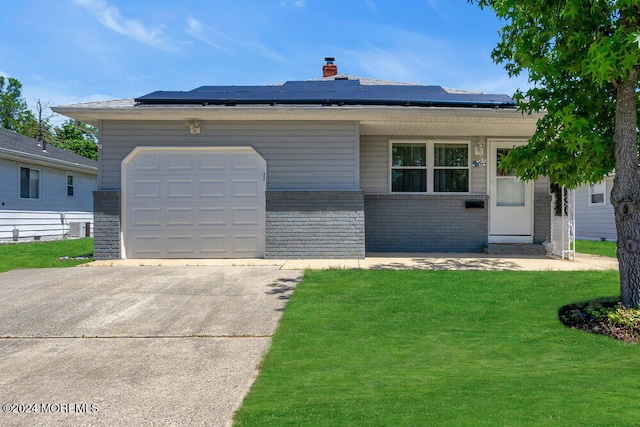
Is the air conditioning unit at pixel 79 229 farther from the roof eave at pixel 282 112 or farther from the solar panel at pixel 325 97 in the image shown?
the solar panel at pixel 325 97

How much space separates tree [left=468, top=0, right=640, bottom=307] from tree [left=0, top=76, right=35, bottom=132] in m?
51.0

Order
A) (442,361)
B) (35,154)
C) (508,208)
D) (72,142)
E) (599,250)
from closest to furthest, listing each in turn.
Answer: (442,361), (508,208), (599,250), (35,154), (72,142)

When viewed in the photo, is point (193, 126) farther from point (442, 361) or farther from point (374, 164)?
Result: point (442, 361)

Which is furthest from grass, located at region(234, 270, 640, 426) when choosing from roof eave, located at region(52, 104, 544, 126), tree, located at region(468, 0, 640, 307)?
roof eave, located at region(52, 104, 544, 126)

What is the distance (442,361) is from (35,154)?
18809 millimetres

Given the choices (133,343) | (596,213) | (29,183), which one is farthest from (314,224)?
(596,213)

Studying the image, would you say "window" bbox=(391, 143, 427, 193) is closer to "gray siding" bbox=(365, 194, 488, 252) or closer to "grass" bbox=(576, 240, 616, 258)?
"gray siding" bbox=(365, 194, 488, 252)

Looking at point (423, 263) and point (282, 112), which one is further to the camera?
point (282, 112)

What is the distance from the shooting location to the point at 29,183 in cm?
1747

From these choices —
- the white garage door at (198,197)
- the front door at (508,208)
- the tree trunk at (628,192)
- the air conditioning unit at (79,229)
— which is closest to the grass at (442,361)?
the tree trunk at (628,192)

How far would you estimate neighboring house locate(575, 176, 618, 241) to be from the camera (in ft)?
58.2

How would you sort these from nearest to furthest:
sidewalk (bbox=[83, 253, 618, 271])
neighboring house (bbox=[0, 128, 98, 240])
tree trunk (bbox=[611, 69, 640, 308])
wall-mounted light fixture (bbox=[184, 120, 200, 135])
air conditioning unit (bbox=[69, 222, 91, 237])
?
1. tree trunk (bbox=[611, 69, 640, 308])
2. sidewalk (bbox=[83, 253, 618, 271])
3. wall-mounted light fixture (bbox=[184, 120, 200, 135])
4. neighboring house (bbox=[0, 128, 98, 240])
5. air conditioning unit (bbox=[69, 222, 91, 237])

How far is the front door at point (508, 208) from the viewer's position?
1110cm

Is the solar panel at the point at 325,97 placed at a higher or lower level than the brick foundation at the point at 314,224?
higher
